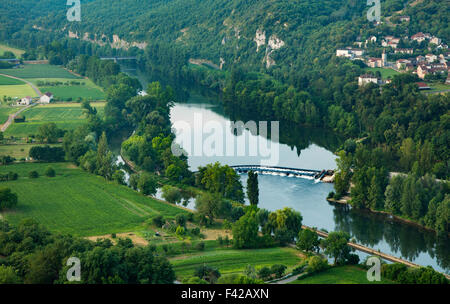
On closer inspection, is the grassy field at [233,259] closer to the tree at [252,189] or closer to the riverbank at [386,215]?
the tree at [252,189]

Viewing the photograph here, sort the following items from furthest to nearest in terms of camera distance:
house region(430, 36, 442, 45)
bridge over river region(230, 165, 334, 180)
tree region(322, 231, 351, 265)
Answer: house region(430, 36, 442, 45) < bridge over river region(230, 165, 334, 180) < tree region(322, 231, 351, 265)

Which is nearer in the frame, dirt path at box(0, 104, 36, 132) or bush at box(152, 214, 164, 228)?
bush at box(152, 214, 164, 228)

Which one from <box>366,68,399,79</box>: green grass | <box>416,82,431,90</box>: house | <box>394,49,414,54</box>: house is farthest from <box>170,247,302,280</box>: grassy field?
<box>394,49,414,54</box>: house

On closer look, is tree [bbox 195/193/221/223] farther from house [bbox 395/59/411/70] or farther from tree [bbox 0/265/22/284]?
house [bbox 395/59/411/70]

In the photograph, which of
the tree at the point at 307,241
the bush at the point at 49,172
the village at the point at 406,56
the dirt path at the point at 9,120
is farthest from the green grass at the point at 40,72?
the tree at the point at 307,241

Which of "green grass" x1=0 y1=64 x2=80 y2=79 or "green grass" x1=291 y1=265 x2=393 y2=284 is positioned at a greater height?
"green grass" x1=0 y1=64 x2=80 y2=79
